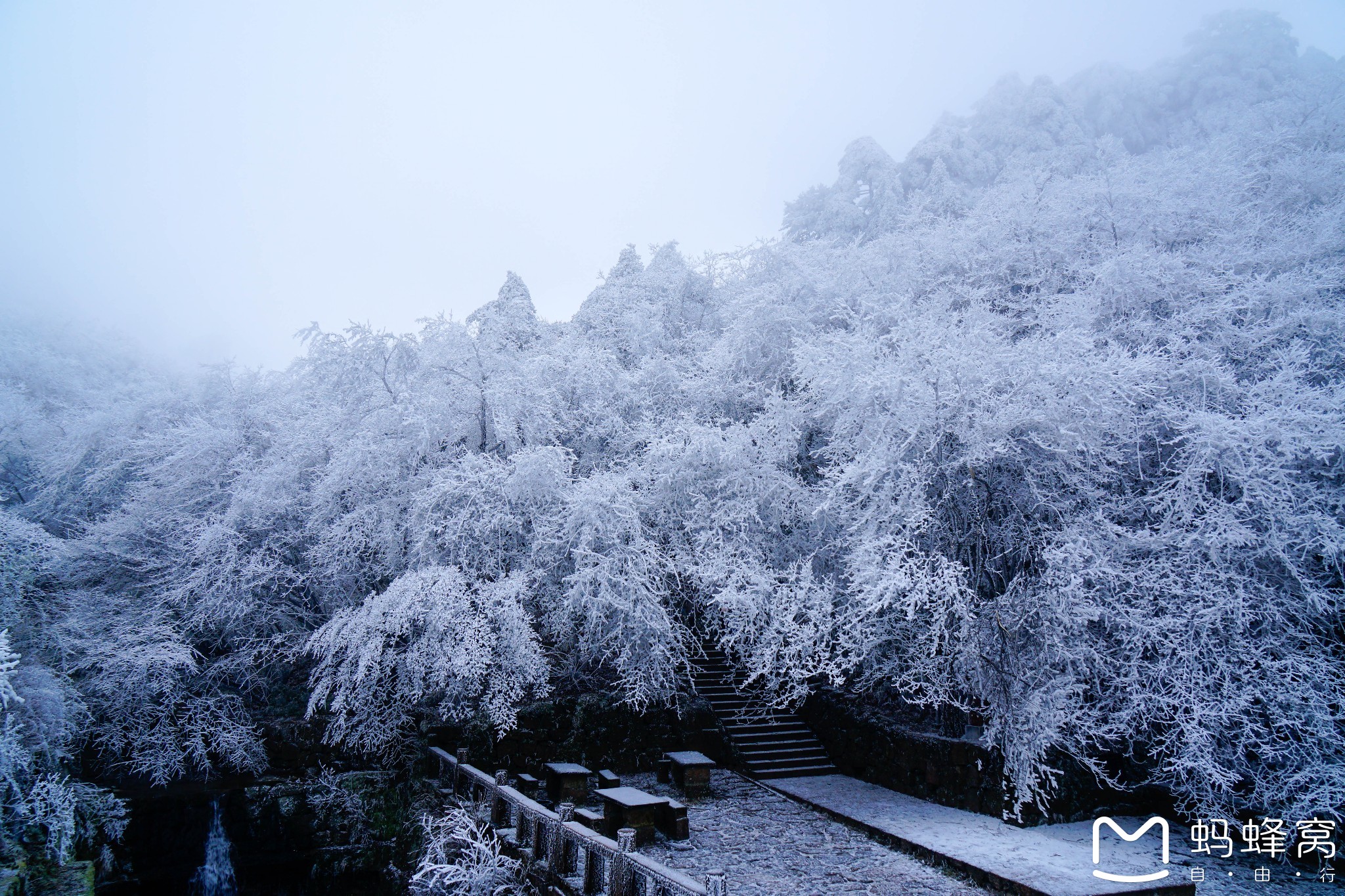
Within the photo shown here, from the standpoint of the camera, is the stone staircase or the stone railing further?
the stone staircase

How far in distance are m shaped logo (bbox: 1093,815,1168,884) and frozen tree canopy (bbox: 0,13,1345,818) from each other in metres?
0.67

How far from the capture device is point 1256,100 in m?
24.0

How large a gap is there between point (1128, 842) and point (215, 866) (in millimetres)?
11651

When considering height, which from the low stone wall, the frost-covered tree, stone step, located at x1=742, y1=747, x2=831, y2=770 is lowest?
stone step, located at x1=742, y1=747, x2=831, y2=770

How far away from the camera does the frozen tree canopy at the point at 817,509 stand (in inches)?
287

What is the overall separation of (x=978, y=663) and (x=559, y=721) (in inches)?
248

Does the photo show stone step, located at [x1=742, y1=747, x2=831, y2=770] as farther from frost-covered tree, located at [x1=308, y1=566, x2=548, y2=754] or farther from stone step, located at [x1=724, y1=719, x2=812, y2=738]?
frost-covered tree, located at [x1=308, y1=566, x2=548, y2=754]

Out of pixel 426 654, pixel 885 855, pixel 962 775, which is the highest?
pixel 426 654

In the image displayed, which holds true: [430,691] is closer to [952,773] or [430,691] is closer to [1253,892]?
[952,773]

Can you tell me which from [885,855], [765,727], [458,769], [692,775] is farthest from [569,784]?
[765,727]

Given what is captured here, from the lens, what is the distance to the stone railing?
4.90 m

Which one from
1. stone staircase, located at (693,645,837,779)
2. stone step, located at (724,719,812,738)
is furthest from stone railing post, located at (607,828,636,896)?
stone step, located at (724,719,812,738)

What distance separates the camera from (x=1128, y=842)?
7.14m

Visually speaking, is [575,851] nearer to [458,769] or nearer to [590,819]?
[590,819]
